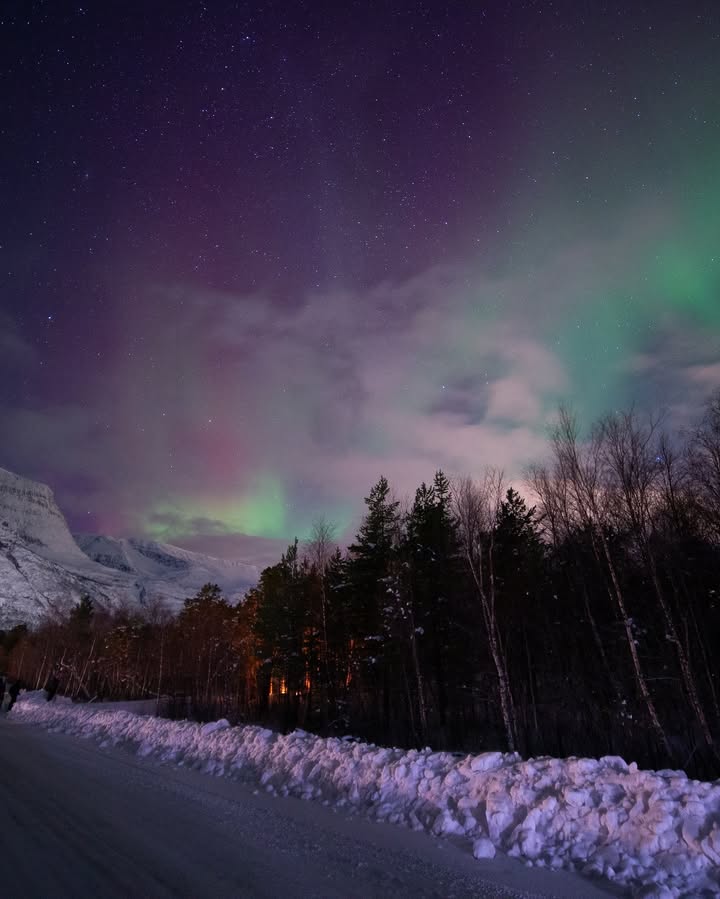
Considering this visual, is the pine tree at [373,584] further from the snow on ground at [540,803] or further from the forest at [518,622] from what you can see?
the snow on ground at [540,803]

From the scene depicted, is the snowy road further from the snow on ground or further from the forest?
the forest

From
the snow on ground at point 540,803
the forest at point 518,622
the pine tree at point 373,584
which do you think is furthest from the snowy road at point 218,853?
the pine tree at point 373,584

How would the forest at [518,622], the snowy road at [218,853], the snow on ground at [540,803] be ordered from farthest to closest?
1. the forest at [518,622]
2. the snow on ground at [540,803]
3. the snowy road at [218,853]

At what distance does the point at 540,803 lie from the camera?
517 cm

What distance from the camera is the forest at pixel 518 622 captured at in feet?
55.5

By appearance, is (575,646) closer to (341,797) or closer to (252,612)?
(341,797)

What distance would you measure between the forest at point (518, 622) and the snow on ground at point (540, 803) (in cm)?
699

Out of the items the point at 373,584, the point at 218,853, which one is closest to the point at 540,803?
the point at 218,853

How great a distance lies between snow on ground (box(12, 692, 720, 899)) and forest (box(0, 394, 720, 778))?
6988mm

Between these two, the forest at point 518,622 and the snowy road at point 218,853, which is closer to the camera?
the snowy road at point 218,853

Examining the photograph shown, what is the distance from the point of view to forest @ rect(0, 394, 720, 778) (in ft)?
55.5

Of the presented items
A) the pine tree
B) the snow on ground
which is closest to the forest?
the pine tree

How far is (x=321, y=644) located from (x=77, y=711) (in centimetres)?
1476

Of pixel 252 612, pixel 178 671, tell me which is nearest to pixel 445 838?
pixel 252 612
